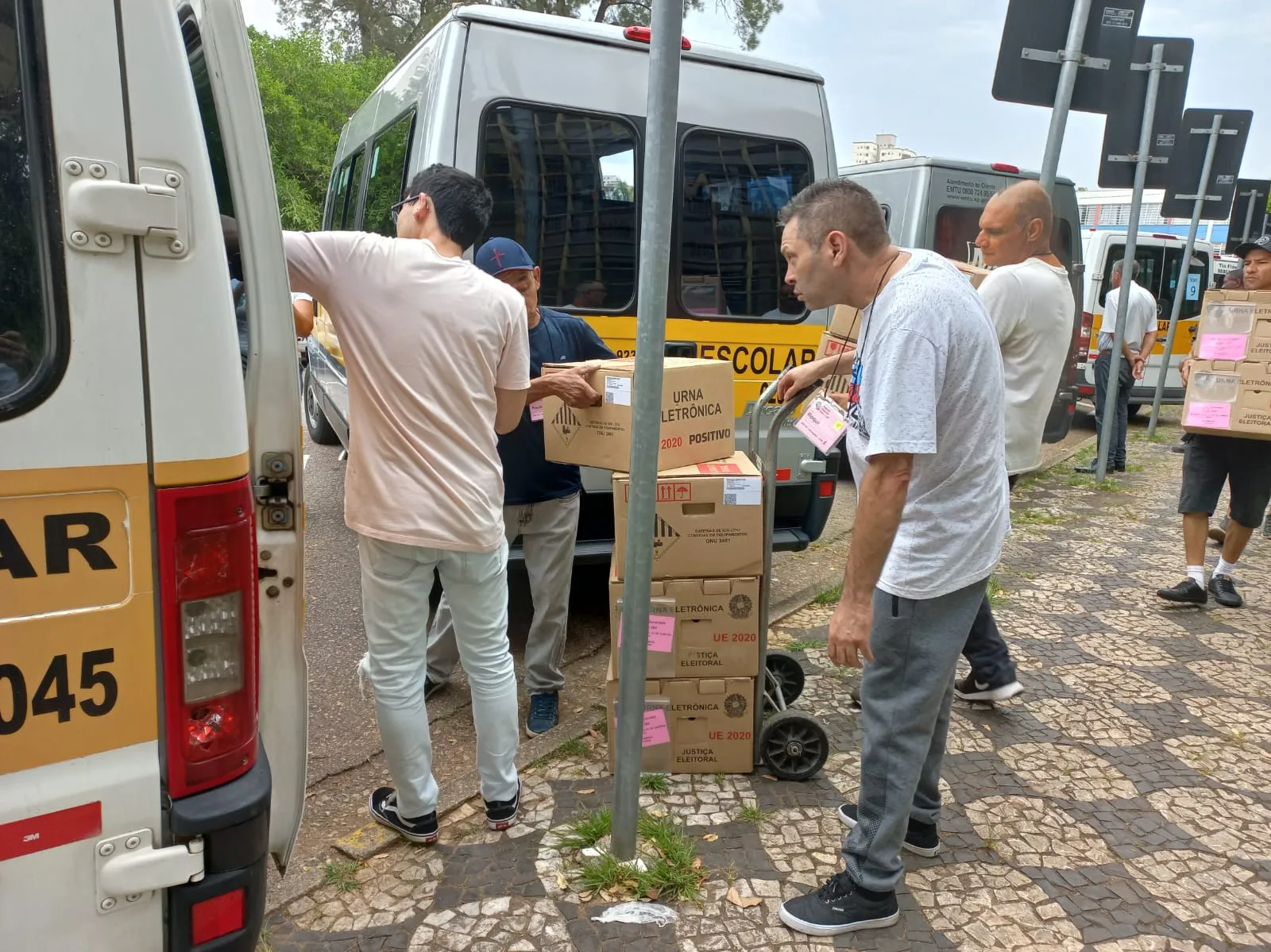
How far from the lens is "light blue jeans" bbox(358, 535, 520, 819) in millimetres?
2408

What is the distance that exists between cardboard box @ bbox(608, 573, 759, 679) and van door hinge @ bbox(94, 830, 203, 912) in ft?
5.40

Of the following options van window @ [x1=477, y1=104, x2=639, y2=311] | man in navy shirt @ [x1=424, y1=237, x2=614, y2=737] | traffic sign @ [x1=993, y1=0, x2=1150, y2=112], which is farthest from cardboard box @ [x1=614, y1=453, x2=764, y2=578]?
traffic sign @ [x1=993, y1=0, x2=1150, y2=112]

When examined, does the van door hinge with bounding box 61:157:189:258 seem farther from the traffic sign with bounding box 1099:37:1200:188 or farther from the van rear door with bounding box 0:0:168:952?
the traffic sign with bounding box 1099:37:1200:188

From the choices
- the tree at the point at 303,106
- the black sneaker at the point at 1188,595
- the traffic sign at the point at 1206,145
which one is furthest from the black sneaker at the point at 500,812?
the tree at the point at 303,106

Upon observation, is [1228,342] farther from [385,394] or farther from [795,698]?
[385,394]

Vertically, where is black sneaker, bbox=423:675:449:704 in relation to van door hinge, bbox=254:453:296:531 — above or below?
below

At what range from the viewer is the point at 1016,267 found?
3213mm

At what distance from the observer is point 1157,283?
38.3 feet

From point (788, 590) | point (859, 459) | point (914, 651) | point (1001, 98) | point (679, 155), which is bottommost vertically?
point (788, 590)

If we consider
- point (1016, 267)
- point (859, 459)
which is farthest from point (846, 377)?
point (859, 459)

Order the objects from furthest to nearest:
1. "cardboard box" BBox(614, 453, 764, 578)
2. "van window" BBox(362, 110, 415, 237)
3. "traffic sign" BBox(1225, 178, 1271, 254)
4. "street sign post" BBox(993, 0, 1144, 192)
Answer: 1. "traffic sign" BBox(1225, 178, 1271, 254)
2. "van window" BBox(362, 110, 415, 237)
3. "street sign post" BBox(993, 0, 1144, 192)
4. "cardboard box" BBox(614, 453, 764, 578)

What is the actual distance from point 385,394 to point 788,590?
10.5ft

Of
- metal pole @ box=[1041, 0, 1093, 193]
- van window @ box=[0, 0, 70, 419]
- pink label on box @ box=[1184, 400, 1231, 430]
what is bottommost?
pink label on box @ box=[1184, 400, 1231, 430]

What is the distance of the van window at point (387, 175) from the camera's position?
418cm
